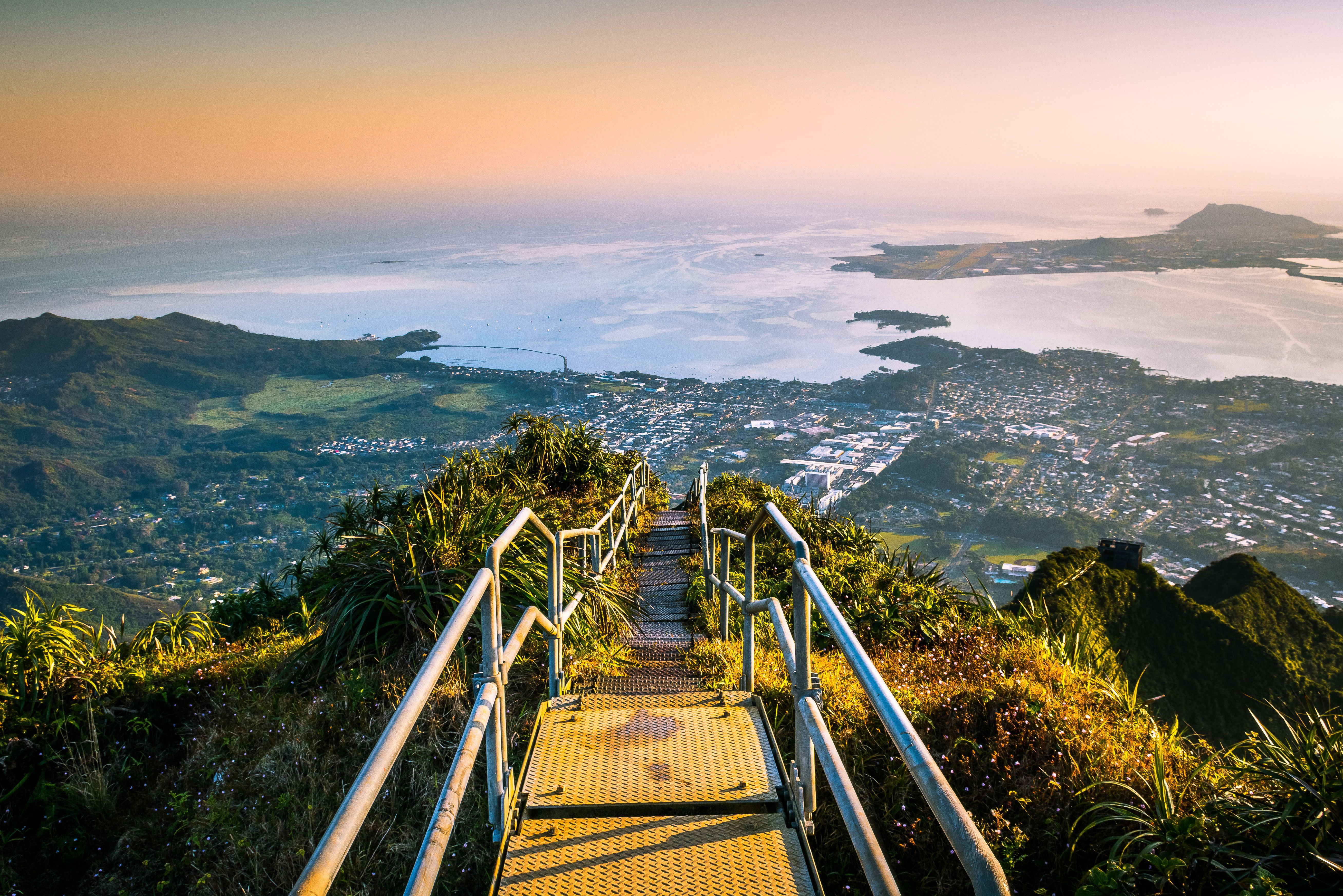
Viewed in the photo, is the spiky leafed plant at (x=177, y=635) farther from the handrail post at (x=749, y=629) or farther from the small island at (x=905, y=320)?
the small island at (x=905, y=320)

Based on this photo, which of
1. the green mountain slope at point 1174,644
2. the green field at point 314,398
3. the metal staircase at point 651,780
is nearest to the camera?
the metal staircase at point 651,780

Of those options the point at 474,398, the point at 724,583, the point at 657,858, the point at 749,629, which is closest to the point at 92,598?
the point at 724,583

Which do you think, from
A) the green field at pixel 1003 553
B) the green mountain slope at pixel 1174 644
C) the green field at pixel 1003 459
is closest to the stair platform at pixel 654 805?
the green mountain slope at pixel 1174 644

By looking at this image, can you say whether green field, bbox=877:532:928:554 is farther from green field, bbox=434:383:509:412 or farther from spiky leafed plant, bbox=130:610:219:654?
green field, bbox=434:383:509:412

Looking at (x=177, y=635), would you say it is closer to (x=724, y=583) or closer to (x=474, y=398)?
(x=724, y=583)

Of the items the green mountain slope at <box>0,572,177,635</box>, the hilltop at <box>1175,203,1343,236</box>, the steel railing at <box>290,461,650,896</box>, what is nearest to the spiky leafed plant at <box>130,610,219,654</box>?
the steel railing at <box>290,461,650,896</box>

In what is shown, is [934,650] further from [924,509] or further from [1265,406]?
[1265,406]
